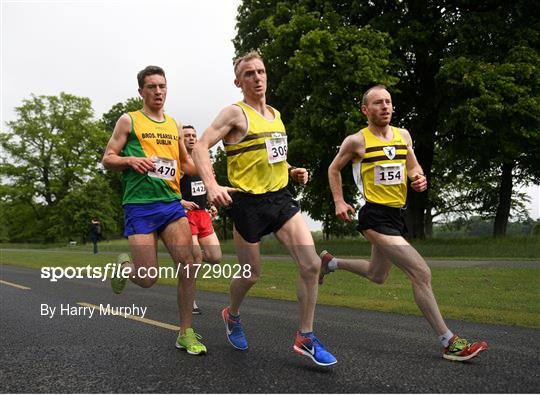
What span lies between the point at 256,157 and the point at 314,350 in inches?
62.3

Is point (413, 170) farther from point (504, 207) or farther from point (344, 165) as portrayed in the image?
point (504, 207)

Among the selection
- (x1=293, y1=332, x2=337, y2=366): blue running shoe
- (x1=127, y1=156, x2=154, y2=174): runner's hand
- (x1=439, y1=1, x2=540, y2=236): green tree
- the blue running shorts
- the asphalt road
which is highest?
(x1=439, y1=1, x2=540, y2=236): green tree

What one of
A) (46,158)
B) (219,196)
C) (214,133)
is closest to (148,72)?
(214,133)

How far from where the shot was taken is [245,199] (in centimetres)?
449

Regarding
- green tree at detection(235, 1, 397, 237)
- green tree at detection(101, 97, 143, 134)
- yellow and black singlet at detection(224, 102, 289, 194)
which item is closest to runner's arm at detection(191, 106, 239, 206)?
yellow and black singlet at detection(224, 102, 289, 194)

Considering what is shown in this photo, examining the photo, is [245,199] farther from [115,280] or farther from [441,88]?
[441,88]

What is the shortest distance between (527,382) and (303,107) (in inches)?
714

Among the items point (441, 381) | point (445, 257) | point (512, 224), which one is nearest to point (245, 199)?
point (441, 381)

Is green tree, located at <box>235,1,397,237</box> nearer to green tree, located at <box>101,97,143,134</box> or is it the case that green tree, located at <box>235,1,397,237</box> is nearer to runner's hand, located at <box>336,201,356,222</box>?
runner's hand, located at <box>336,201,356,222</box>

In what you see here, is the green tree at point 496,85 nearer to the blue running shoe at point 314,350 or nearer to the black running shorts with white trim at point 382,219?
the black running shorts with white trim at point 382,219

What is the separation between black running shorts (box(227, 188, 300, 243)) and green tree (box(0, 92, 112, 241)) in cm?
4665

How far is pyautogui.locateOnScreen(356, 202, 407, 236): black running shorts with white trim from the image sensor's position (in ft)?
16.1

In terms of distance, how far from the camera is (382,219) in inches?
195

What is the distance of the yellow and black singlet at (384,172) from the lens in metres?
5.01
